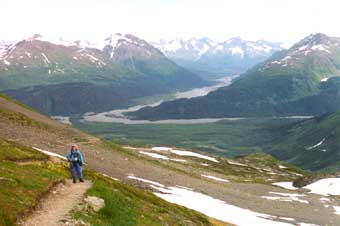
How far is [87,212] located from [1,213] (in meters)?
6.72

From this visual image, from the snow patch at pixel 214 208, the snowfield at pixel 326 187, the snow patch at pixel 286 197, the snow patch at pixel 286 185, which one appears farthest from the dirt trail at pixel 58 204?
the snow patch at pixel 286 185

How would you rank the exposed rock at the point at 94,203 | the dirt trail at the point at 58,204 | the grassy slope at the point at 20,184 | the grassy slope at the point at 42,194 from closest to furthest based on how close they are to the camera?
the grassy slope at the point at 20,184
the dirt trail at the point at 58,204
the grassy slope at the point at 42,194
the exposed rock at the point at 94,203

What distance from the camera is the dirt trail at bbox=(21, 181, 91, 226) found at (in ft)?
88.5

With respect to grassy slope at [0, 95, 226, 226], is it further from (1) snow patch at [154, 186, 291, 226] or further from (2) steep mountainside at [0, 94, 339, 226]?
(1) snow patch at [154, 186, 291, 226]

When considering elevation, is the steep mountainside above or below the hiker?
below

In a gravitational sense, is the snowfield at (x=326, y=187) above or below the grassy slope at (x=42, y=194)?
below

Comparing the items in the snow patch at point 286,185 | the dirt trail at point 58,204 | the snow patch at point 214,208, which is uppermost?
the dirt trail at point 58,204

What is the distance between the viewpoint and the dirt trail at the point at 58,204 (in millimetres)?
26984

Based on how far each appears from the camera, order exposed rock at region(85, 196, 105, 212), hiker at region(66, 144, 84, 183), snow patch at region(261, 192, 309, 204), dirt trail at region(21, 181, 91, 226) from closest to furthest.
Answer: dirt trail at region(21, 181, 91, 226) < exposed rock at region(85, 196, 105, 212) < hiker at region(66, 144, 84, 183) < snow patch at region(261, 192, 309, 204)

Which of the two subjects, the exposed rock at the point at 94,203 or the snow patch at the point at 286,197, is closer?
the exposed rock at the point at 94,203

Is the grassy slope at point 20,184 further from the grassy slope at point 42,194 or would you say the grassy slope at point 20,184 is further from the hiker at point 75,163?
the hiker at point 75,163

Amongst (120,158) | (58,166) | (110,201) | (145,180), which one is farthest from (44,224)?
(120,158)

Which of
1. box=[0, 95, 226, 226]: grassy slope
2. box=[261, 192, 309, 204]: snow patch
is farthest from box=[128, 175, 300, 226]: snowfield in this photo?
box=[261, 192, 309, 204]: snow patch

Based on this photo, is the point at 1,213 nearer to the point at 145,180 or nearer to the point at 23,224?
the point at 23,224
